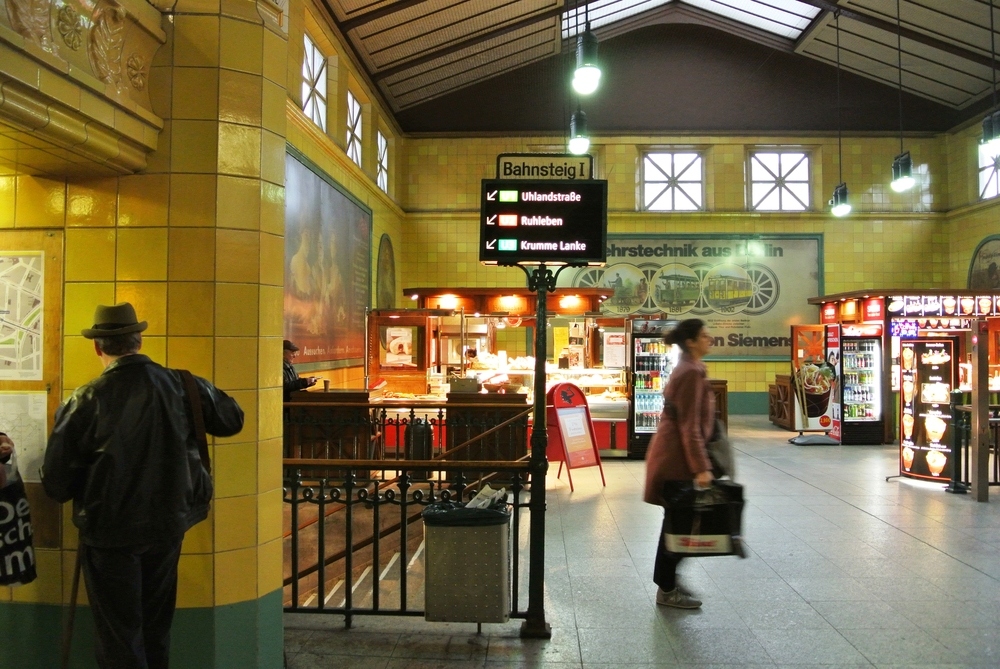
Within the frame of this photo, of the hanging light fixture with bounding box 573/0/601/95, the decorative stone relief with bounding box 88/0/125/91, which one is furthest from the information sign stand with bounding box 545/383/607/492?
the decorative stone relief with bounding box 88/0/125/91

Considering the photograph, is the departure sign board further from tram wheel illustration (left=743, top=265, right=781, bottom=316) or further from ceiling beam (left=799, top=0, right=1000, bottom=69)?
tram wheel illustration (left=743, top=265, right=781, bottom=316)

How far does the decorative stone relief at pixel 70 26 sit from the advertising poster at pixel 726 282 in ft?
49.5

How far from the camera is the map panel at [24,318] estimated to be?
3.22 m

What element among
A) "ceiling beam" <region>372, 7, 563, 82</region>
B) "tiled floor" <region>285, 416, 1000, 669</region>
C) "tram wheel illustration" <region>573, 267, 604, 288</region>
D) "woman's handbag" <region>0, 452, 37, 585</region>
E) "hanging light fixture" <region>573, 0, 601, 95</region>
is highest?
"ceiling beam" <region>372, 7, 563, 82</region>

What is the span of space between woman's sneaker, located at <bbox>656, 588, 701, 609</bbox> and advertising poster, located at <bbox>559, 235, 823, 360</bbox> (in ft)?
43.4

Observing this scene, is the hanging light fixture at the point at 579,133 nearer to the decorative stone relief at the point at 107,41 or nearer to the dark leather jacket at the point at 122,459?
the decorative stone relief at the point at 107,41

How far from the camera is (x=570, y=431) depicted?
862 centimetres

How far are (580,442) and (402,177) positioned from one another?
10744 millimetres

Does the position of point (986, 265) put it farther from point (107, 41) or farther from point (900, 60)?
point (107, 41)

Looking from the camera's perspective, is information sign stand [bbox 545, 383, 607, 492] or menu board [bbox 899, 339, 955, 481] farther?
information sign stand [bbox 545, 383, 607, 492]

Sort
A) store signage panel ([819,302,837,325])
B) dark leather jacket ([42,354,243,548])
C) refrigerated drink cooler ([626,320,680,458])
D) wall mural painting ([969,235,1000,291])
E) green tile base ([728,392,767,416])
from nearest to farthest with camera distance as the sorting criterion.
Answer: dark leather jacket ([42,354,243,548]), refrigerated drink cooler ([626,320,680,458]), store signage panel ([819,302,837,325]), wall mural painting ([969,235,1000,291]), green tile base ([728,392,767,416])

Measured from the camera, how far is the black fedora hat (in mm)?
2754

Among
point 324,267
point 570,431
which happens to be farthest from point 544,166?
point 324,267

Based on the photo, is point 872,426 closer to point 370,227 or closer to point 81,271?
point 370,227
